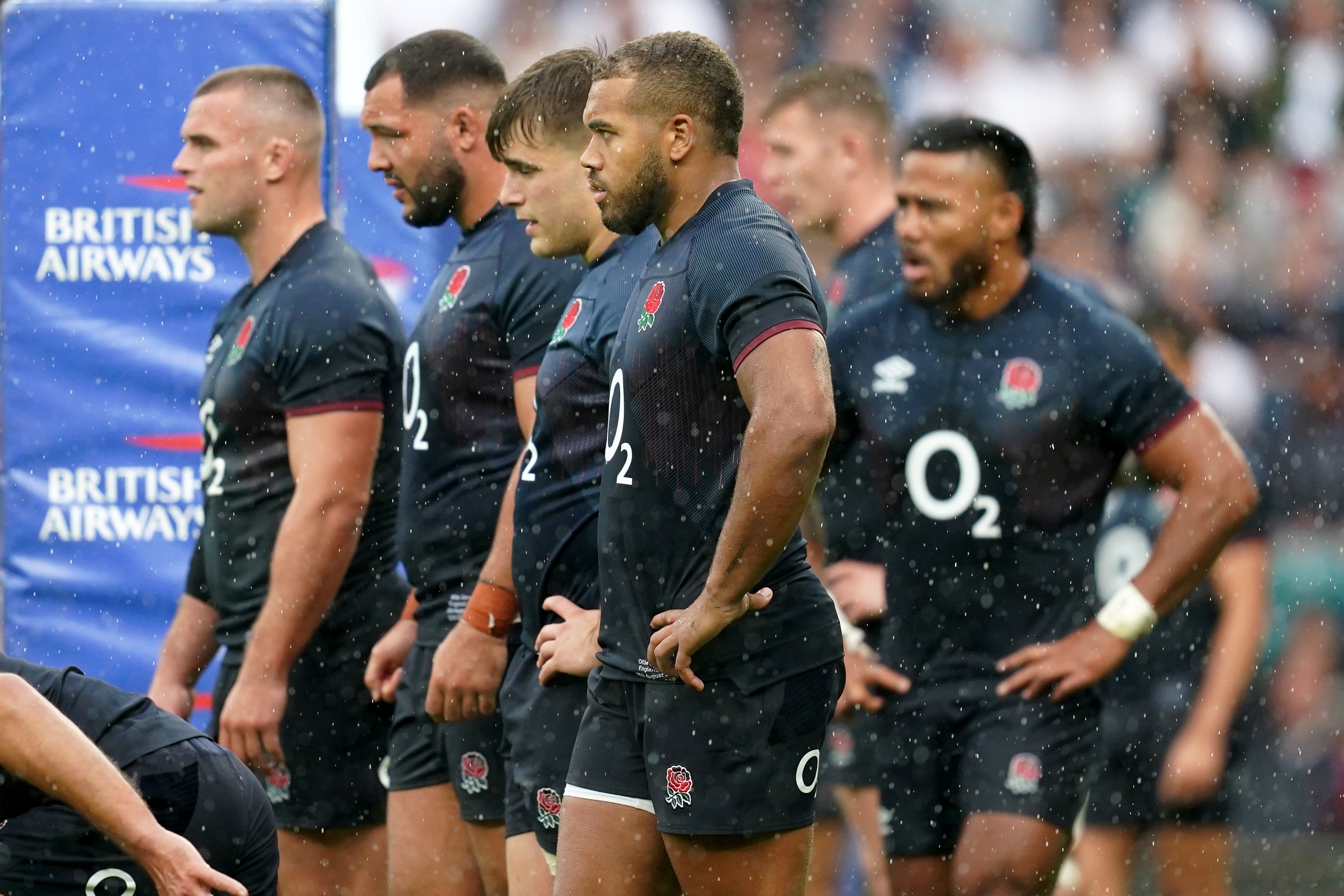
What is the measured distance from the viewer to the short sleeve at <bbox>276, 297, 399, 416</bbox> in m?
5.28

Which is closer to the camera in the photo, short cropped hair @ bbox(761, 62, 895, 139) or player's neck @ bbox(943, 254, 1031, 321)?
player's neck @ bbox(943, 254, 1031, 321)

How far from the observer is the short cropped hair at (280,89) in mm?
5805

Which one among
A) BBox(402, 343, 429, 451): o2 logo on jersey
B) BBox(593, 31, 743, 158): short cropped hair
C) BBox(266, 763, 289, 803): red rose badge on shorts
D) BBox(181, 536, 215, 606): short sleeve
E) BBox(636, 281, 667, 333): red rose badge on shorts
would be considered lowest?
BBox(266, 763, 289, 803): red rose badge on shorts

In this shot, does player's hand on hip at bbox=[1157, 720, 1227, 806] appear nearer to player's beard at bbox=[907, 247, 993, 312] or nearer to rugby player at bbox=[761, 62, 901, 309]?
player's beard at bbox=[907, 247, 993, 312]

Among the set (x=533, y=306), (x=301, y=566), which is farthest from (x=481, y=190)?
(x=301, y=566)

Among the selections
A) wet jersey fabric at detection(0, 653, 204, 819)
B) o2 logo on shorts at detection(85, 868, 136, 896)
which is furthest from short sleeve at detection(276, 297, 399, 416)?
o2 logo on shorts at detection(85, 868, 136, 896)

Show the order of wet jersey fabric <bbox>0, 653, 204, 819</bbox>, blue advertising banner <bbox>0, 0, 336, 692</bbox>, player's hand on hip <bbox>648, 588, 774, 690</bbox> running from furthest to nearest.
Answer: blue advertising banner <bbox>0, 0, 336, 692</bbox> < wet jersey fabric <bbox>0, 653, 204, 819</bbox> < player's hand on hip <bbox>648, 588, 774, 690</bbox>

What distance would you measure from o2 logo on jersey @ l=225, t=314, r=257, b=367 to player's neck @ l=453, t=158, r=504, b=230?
71 cm

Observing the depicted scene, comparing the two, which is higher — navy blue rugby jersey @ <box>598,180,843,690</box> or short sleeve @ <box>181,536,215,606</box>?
navy blue rugby jersey @ <box>598,180,843,690</box>

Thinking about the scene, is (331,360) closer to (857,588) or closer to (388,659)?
(388,659)

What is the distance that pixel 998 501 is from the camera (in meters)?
5.02

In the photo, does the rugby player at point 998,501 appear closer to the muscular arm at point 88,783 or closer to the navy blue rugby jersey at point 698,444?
the navy blue rugby jersey at point 698,444

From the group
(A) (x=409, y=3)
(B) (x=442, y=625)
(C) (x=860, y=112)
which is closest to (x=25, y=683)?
(B) (x=442, y=625)

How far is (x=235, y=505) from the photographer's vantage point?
5480 millimetres
